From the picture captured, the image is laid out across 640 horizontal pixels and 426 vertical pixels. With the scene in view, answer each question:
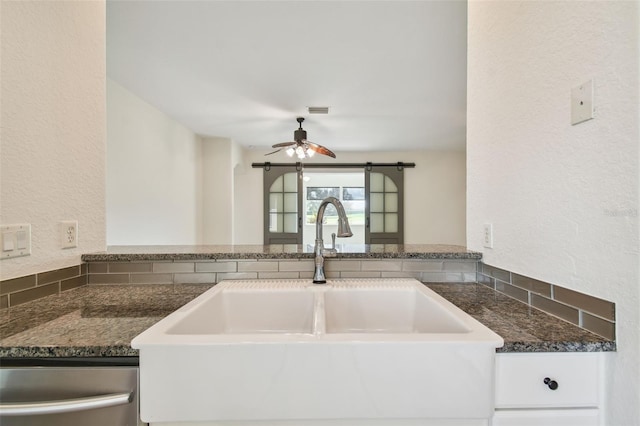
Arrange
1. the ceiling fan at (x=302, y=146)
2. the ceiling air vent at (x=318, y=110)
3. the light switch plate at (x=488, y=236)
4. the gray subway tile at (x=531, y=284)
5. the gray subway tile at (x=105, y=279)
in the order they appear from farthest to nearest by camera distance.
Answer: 1. the ceiling fan at (x=302, y=146)
2. the ceiling air vent at (x=318, y=110)
3. the gray subway tile at (x=105, y=279)
4. the light switch plate at (x=488, y=236)
5. the gray subway tile at (x=531, y=284)

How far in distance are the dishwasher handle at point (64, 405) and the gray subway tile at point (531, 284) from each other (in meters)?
1.16

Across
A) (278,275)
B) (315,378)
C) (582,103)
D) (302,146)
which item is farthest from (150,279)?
(302,146)

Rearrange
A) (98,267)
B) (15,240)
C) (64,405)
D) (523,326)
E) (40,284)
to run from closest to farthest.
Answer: (64,405)
(523,326)
(15,240)
(40,284)
(98,267)

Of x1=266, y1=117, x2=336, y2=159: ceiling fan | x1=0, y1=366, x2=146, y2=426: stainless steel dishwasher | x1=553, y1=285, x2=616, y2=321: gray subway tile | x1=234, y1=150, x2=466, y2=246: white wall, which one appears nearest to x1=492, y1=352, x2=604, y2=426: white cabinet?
x1=553, y1=285, x2=616, y2=321: gray subway tile

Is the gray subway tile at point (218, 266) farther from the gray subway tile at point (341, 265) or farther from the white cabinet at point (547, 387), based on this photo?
the white cabinet at point (547, 387)

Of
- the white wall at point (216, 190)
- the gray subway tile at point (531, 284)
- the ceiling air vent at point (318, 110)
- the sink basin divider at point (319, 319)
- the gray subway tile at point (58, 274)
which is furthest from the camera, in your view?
the white wall at point (216, 190)

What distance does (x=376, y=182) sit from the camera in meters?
5.11

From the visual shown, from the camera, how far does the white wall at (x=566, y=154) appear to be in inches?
24.5

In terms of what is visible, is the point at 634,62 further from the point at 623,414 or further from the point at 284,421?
the point at 284,421

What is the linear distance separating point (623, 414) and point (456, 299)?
0.45 metres

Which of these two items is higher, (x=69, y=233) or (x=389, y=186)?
(x=389, y=186)

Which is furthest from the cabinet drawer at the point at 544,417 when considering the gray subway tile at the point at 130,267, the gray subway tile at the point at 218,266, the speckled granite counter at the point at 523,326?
the gray subway tile at the point at 130,267

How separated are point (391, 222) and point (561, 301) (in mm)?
4388

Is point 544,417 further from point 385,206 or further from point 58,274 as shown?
point 385,206
